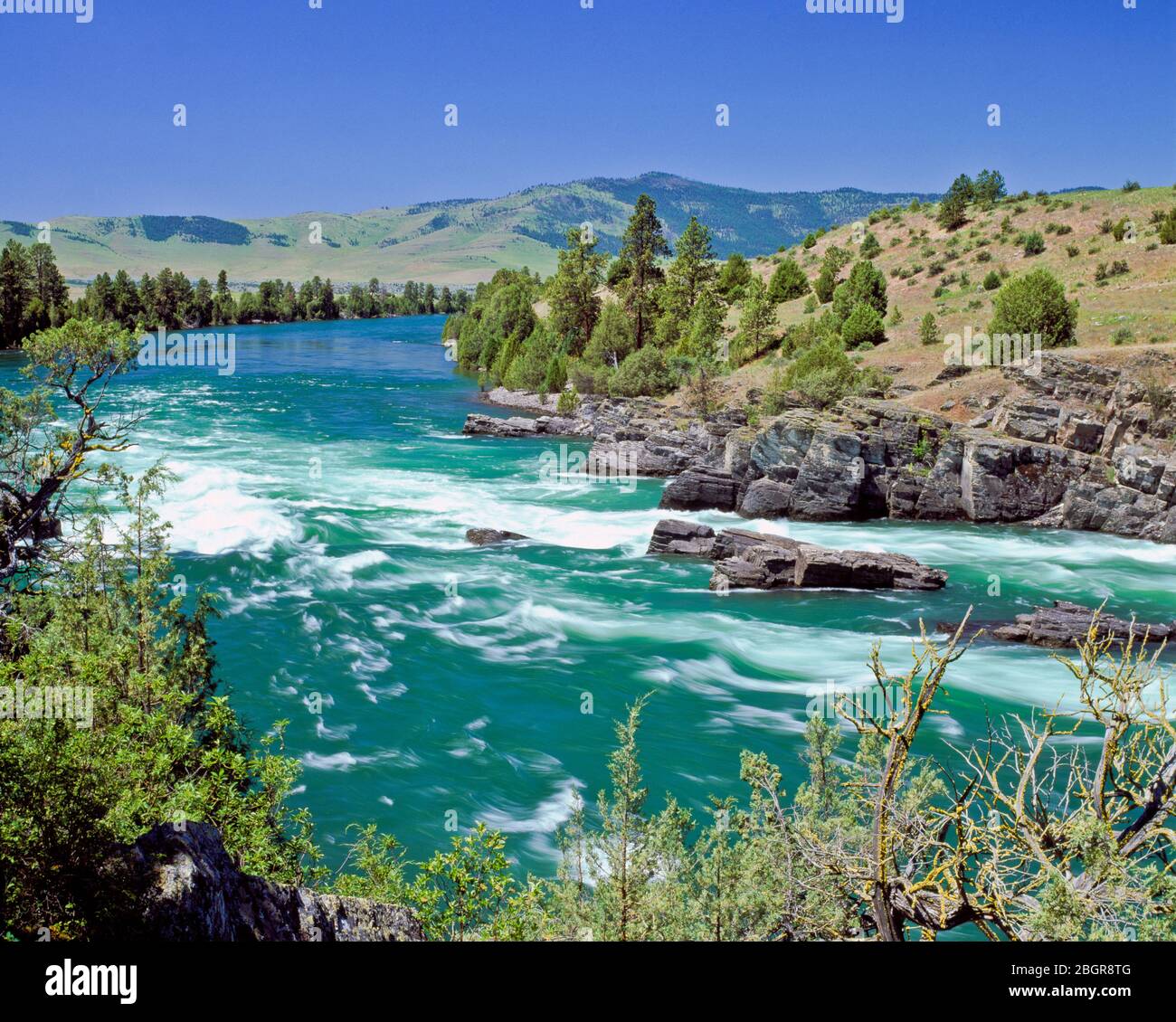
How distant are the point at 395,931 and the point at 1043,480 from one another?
30.5 metres

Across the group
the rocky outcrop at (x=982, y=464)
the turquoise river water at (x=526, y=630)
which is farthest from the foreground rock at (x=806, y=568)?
the rocky outcrop at (x=982, y=464)

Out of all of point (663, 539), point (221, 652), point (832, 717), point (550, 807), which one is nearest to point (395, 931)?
point (550, 807)

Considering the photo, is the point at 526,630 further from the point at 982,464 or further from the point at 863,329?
the point at 863,329

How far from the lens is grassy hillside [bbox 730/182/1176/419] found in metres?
40.5

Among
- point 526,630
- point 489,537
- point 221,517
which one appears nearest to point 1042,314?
point 489,537

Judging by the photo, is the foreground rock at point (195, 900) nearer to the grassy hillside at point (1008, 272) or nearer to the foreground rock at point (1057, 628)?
the foreground rock at point (1057, 628)

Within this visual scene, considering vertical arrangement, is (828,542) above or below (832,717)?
above

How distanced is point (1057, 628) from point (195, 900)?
20.9 meters

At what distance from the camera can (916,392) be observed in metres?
40.7

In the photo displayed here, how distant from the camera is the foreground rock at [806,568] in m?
25.6

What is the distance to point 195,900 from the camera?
218 inches

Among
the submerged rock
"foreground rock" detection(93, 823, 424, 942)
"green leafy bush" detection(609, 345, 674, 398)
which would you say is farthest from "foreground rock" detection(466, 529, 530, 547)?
"green leafy bush" detection(609, 345, 674, 398)

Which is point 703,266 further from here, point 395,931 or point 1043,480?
point 395,931

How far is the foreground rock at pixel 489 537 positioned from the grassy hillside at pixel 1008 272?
64.3 feet
